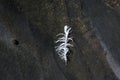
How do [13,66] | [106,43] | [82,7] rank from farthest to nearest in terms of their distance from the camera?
[82,7] < [106,43] < [13,66]

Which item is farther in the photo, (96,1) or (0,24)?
(96,1)

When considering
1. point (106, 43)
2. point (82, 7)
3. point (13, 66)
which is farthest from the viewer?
point (82, 7)

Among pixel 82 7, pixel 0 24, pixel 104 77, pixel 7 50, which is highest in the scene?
pixel 82 7

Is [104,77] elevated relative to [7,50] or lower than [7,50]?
lower

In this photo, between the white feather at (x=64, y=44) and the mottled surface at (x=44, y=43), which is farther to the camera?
the white feather at (x=64, y=44)

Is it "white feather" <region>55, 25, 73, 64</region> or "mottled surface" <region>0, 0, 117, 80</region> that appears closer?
"mottled surface" <region>0, 0, 117, 80</region>

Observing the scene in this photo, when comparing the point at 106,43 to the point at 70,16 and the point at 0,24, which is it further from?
the point at 0,24

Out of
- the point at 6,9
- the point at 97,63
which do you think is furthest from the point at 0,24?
the point at 97,63
